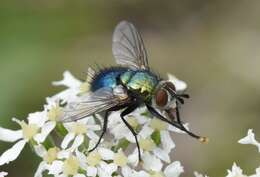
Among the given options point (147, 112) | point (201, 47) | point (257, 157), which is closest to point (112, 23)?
point (201, 47)

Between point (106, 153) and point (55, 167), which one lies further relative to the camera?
point (106, 153)

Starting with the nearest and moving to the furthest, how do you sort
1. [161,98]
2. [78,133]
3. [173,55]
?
[161,98]
[78,133]
[173,55]

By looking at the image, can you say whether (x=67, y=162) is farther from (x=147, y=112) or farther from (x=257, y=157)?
(x=257, y=157)

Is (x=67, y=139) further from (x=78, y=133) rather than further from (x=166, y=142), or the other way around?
(x=166, y=142)

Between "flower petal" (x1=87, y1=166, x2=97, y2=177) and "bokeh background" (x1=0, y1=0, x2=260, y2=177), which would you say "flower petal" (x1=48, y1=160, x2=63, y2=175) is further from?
"bokeh background" (x1=0, y1=0, x2=260, y2=177)

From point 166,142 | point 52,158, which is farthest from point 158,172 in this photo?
point 52,158
